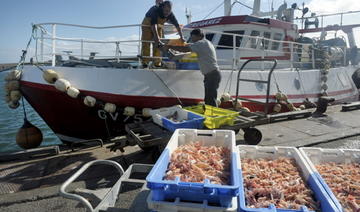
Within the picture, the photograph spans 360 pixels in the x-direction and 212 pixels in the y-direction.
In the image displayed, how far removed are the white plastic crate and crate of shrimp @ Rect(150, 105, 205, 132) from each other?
1826 millimetres

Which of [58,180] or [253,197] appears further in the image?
[58,180]

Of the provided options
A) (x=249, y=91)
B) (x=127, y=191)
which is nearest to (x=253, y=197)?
(x=127, y=191)

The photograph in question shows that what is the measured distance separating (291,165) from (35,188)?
3.26 meters

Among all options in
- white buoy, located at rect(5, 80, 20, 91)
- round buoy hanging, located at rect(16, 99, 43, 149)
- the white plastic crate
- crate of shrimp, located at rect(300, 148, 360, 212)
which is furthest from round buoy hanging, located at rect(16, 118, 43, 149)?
crate of shrimp, located at rect(300, 148, 360, 212)

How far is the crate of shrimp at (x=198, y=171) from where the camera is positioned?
1574 millimetres

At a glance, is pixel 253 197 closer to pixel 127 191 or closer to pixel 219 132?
pixel 219 132

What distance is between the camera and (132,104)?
193 inches

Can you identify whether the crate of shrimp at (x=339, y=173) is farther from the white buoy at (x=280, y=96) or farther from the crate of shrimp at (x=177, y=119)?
the white buoy at (x=280, y=96)

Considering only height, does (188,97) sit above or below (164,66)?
below

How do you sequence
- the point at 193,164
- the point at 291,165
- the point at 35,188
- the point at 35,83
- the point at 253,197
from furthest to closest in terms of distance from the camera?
the point at 35,83, the point at 35,188, the point at 291,165, the point at 193,164, the point at 253,197

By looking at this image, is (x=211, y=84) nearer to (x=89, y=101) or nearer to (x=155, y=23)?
(x=155, y=23)

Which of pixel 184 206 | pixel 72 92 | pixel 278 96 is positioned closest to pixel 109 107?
pixel 72 92

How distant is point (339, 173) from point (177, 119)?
8.10 ft

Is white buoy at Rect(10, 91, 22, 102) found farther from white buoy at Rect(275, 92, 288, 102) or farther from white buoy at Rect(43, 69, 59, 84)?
white buoy at Rect(275, 92, 288, 102)
